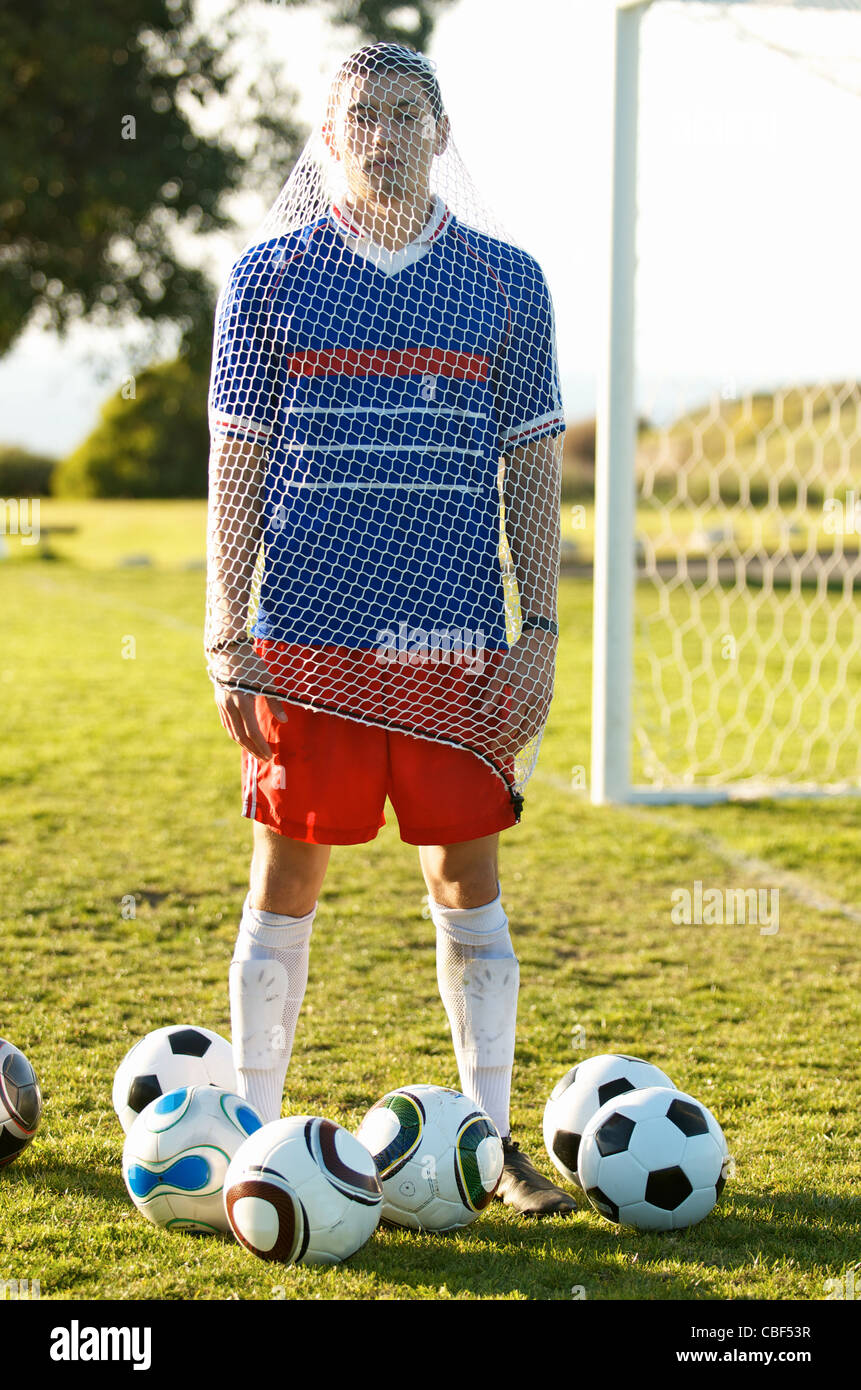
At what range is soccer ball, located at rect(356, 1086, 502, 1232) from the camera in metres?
2.52

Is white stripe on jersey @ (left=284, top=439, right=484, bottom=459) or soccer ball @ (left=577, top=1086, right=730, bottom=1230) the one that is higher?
white stripe on jersey @ (left=284, top=439, right=484, bottom=459)

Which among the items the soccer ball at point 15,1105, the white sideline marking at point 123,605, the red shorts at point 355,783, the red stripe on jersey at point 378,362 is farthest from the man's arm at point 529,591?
the white sideline marking at point 123,605

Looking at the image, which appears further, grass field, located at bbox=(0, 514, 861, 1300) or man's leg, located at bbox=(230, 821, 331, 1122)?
man's leg, located at bbox=(230, 821, 331, 1122)

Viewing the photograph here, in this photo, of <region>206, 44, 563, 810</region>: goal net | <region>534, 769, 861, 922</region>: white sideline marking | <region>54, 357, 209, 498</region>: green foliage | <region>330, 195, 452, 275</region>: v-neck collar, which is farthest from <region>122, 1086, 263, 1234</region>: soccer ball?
<region>54, 357, 209, 498</region>: green foliage

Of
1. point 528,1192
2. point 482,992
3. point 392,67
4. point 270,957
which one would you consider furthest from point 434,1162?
point 392,67

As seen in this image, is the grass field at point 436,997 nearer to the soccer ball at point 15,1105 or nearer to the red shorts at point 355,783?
the soccer ball at point 15,1105

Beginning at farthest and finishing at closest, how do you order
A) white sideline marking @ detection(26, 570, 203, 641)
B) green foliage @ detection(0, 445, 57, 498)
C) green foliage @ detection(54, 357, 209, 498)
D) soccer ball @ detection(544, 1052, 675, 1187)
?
1. green foliage @ detection(0, 445, 57, 498)
2. green foliage @ detection(54, 357, 209, 498)
3. white sideline marking @ detection(26, 570, 203, 641)
4. soccer ball @ detection(544, 1052, 675, 1187)

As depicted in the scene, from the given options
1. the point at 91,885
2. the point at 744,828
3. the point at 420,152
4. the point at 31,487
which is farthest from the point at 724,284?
the point at 31,487

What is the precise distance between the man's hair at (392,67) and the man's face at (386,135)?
13 millimetres

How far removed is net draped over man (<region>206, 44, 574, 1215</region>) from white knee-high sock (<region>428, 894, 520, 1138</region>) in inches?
6.3

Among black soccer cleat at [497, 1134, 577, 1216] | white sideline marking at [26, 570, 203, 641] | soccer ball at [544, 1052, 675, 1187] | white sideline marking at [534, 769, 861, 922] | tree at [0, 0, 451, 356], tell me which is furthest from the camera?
tree at [0, 0, 451, 356]

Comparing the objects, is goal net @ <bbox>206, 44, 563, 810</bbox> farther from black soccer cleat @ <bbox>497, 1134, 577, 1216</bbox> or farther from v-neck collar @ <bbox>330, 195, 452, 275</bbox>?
black soccer cleat @ <bbox>497, 1134, 577, 1216</bbox>

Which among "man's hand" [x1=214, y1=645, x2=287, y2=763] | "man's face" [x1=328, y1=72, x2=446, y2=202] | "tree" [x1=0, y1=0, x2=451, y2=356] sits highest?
"tree" [x1=0, y1=0, x2=451, y2=356]

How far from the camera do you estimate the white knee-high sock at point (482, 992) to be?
2766mm
